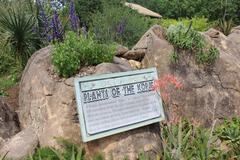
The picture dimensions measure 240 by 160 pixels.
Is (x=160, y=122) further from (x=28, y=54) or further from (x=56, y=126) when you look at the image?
(x=28, y=54)

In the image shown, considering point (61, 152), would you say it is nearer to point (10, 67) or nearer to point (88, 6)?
point (10, 67)

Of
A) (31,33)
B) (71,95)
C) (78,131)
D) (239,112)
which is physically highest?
(31,33)

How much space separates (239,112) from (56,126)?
11.1ft

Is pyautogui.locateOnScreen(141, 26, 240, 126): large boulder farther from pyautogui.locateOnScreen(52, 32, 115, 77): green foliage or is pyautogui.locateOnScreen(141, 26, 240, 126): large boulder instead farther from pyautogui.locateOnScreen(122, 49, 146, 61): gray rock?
pyautogui.locateOnScreen(52, 32, 115, 77): green foliage

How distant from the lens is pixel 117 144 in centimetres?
521

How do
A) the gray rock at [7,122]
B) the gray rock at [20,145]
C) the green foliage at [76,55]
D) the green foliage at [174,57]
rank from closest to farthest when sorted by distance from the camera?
the gray rock at [20,145], the green foliage at [76,55], the gray rock at [7,122], the green foliage at [174,57]

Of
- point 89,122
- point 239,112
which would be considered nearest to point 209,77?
point 239,112

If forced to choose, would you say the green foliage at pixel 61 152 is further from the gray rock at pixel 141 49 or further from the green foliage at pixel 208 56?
the green foliage at pixel 208 56

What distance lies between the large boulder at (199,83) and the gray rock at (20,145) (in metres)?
2.27

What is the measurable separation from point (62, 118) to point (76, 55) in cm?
93

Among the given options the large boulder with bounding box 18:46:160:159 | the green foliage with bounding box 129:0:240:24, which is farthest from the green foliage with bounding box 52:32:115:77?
the green foliage with bounding box 129:0:240:24

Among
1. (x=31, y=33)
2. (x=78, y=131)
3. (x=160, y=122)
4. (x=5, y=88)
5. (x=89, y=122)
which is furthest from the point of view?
(x=31, y=33)

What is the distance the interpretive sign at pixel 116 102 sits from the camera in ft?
16.5

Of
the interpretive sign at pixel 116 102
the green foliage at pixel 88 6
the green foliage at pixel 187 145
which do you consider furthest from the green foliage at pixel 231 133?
the green foliage at pixel 88 6
